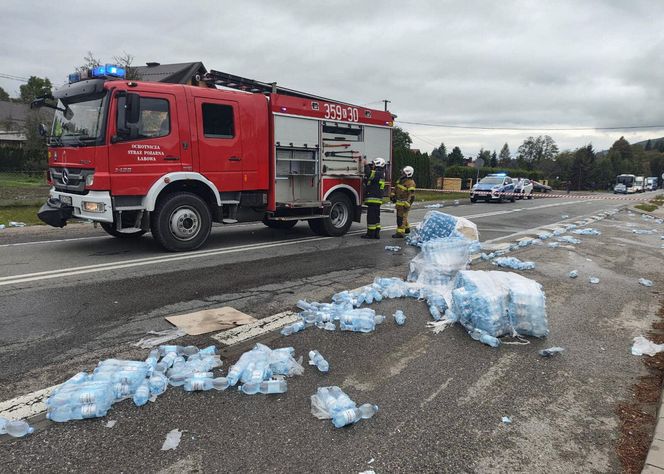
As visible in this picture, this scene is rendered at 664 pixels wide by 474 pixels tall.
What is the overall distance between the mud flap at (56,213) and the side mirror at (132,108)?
176 cm

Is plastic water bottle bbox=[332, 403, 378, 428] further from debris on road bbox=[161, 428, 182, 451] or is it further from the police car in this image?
the police car

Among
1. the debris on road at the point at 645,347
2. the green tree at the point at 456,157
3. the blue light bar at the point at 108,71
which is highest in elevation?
the green tree at the point at 456,157

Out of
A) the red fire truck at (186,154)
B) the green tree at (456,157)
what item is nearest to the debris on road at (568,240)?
the red fire truck at (186,154)

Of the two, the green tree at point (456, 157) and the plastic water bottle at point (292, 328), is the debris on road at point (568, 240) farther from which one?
the green tree at point (456, 157)

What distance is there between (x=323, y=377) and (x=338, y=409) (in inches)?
20.4

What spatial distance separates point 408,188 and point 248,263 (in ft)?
15.1

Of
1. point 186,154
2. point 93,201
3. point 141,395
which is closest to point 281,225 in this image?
point 186,154

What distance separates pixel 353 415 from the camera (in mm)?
2795

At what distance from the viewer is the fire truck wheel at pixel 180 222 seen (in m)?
7.45

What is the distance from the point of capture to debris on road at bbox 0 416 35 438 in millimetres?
2562

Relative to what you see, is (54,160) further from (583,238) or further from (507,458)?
(583,238)

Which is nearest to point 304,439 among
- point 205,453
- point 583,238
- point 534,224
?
point 205,453

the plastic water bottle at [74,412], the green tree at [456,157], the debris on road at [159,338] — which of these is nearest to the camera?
the plastic water bottle at [74,412]

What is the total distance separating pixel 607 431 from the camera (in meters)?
2.87
